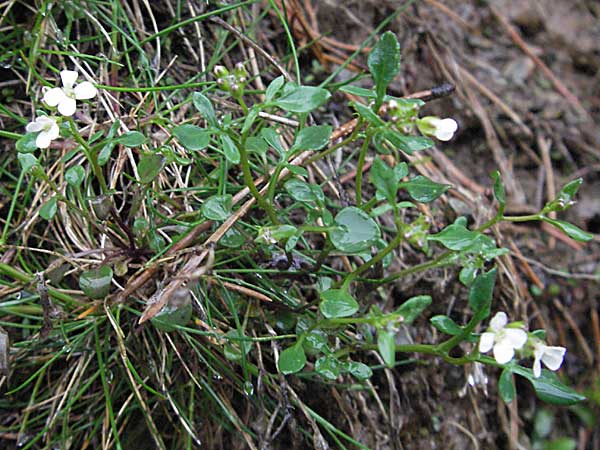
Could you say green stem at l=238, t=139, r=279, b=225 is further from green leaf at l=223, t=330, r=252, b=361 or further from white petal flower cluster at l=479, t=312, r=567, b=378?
white petal flower cluster at l=479, t=312, r=567, b=378

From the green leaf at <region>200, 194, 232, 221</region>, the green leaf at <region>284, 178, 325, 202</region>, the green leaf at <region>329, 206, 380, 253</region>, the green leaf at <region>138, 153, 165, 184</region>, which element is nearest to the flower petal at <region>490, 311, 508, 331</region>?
the green leaf at <region>329, 206, 380, 253</region>

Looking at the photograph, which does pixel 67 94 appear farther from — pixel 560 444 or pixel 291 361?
pixel 560 444

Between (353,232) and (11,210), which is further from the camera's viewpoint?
(11,210)

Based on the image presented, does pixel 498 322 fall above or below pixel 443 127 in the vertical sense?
below

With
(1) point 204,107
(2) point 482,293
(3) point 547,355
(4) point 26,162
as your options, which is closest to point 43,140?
(4) point 26,162

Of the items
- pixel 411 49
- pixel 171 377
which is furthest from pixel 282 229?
pixel 411 49
